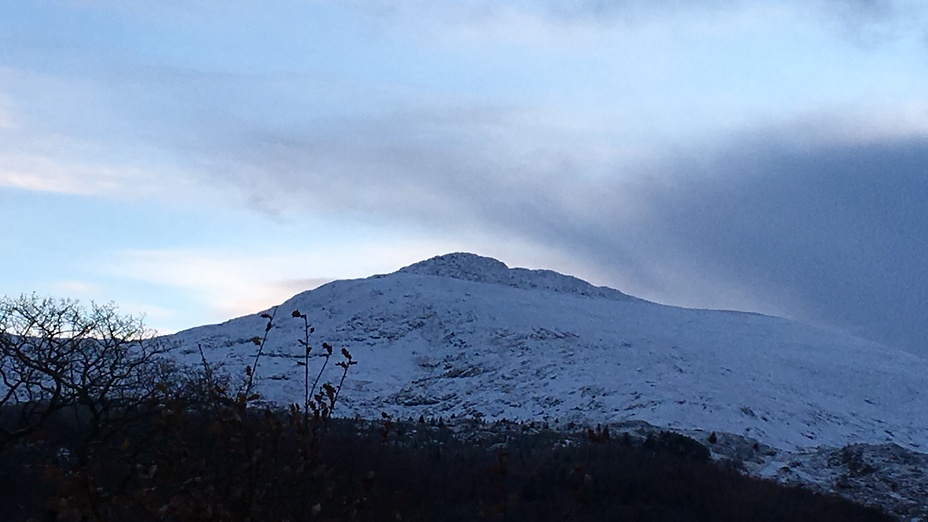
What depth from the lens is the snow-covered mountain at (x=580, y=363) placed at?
1356 inches

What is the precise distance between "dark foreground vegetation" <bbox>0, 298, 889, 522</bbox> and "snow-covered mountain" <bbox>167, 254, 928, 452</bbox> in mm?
12941

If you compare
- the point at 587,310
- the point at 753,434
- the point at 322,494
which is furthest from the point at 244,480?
the point at 587,310

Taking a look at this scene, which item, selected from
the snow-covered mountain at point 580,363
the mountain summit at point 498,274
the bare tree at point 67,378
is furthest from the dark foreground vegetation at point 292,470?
the mountain summit at point 498,274

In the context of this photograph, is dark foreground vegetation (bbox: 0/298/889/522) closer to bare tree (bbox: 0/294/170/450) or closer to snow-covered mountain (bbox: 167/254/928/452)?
bare tree (bbox: 0/294/170/450)

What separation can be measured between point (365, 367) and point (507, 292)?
48.1 feet

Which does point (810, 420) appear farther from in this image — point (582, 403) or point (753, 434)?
point (582, 403)

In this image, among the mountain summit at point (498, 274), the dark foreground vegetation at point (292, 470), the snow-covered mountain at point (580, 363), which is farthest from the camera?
the mountain summit at point (498, 274)

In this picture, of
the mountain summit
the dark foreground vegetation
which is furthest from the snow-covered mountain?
the dark foreground vegetation

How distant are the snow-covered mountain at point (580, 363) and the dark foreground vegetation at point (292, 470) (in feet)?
42.5

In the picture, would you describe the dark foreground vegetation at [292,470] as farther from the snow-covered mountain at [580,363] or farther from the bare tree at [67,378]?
the snow-covered mountain at [580,363]

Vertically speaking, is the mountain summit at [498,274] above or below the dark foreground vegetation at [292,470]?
above

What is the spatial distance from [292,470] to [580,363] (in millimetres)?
34704

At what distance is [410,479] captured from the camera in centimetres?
1359

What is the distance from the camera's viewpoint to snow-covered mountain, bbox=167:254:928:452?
34.4 metres
